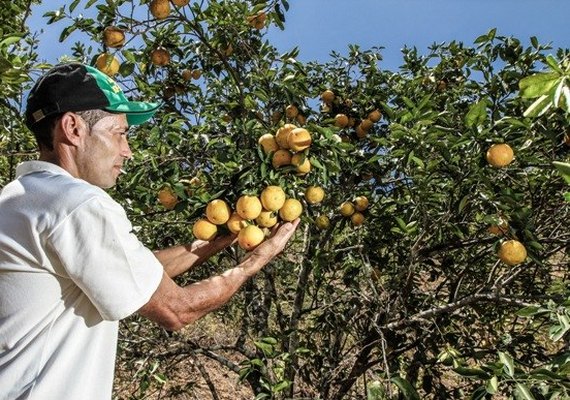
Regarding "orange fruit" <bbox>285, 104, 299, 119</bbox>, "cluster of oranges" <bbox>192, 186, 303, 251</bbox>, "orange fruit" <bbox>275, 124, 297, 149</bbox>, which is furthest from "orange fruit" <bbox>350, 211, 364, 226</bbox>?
"orange fruit" <bbox>275, 124, 297, 149</bbox>

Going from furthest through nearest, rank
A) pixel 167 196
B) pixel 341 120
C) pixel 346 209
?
pixel 341 120 → pixel 346 209 → pixel 167 196

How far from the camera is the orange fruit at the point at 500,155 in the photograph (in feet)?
6.61

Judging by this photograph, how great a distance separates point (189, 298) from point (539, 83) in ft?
3.47

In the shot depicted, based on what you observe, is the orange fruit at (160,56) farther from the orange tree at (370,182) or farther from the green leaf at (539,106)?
the green leaf at (539,106)

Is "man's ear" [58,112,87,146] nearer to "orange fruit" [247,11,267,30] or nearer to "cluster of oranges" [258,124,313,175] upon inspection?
"cluster of oranges" [258,124,313,175]

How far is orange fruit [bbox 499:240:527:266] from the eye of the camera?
2.17 meters

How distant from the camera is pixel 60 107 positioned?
58.4 inches

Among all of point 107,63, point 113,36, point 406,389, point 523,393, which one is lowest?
point 406,389

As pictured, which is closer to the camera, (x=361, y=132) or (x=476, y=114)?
(x=476, y=114)

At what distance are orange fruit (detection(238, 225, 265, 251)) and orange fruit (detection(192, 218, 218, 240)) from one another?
0.45 feet

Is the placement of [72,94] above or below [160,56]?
below

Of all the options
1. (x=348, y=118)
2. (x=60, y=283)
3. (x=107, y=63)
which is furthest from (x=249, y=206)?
(x=348, y=118)

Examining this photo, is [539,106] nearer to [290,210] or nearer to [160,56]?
[290,210]

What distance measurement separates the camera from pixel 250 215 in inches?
73.9
